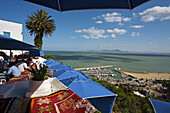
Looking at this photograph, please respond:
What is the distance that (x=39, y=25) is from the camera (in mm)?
18141

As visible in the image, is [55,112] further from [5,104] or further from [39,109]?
[5,104]

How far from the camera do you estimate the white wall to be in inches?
724

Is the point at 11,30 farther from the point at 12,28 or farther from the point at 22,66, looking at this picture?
the point at 22,66

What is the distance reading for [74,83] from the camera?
464cm

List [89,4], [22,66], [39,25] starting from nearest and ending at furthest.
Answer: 1. [89,4]
2. [22,66]
3. [39,25]

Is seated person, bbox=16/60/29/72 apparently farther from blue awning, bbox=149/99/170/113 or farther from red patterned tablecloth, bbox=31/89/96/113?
blue awning, bbox=149/99/170/113

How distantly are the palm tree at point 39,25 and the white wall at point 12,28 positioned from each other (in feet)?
9.80

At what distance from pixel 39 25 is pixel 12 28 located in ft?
19.6

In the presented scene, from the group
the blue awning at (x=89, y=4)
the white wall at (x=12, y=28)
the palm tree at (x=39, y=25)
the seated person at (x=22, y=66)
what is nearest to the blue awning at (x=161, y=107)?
the blue awning at (x=89, y=4)

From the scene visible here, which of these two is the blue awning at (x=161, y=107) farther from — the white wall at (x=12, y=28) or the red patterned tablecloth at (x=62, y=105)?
the white wall at (x=12, y=28)

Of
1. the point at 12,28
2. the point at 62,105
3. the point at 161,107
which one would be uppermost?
the point at 12,28

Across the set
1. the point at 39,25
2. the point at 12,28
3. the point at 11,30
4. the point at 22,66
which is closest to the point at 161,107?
the point at 22,66

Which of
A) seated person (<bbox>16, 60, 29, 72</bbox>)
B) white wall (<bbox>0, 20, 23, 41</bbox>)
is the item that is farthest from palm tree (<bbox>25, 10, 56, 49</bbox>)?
seated person (<bbox>16, 60, 29, 72</bbox>)

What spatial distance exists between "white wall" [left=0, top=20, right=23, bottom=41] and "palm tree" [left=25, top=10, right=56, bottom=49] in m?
2.99
